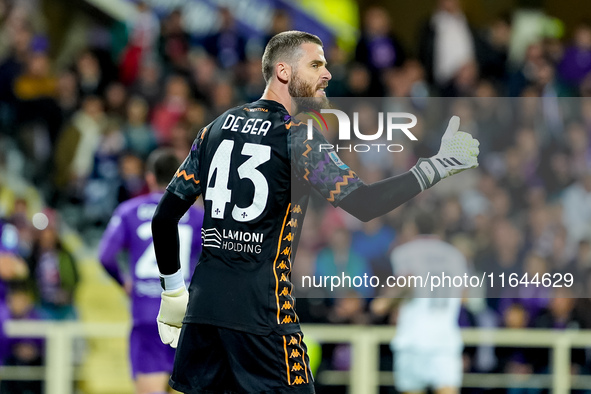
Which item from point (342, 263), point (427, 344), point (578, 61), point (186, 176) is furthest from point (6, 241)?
point (578, 61)

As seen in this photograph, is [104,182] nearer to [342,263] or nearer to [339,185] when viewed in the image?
[342,263]

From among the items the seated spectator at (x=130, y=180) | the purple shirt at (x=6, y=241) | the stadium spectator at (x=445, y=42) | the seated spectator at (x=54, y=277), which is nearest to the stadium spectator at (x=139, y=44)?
the seated spectator at (x=130, y=180)

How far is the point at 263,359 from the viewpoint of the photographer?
13.9 ft

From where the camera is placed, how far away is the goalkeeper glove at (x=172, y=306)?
4.68m

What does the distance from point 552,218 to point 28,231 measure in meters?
6.11

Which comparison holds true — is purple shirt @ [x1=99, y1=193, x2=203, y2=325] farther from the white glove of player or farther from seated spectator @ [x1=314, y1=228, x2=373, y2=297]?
the white glove of player

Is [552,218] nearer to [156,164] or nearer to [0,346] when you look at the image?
[156,164]

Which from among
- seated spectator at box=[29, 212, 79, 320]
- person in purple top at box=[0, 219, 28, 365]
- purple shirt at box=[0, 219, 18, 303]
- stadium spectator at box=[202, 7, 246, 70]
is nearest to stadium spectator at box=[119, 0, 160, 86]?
stadium spectator at box=[202, 7, 246, 70]

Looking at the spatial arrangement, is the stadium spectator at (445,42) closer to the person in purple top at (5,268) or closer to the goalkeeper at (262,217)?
the person in purple top at (5,268)

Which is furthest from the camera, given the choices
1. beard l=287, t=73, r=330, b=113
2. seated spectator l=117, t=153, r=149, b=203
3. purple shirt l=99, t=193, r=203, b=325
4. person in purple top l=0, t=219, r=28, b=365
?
seated spectator l=117, t=153, r=149, b=203

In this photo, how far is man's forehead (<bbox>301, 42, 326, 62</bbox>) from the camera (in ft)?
14.6

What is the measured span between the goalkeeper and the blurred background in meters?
1.51

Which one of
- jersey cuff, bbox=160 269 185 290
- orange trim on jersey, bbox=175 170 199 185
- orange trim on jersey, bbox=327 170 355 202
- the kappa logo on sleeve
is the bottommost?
jersey cuff, bbox=160 269 185 290

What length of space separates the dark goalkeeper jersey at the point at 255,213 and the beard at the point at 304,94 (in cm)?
13
